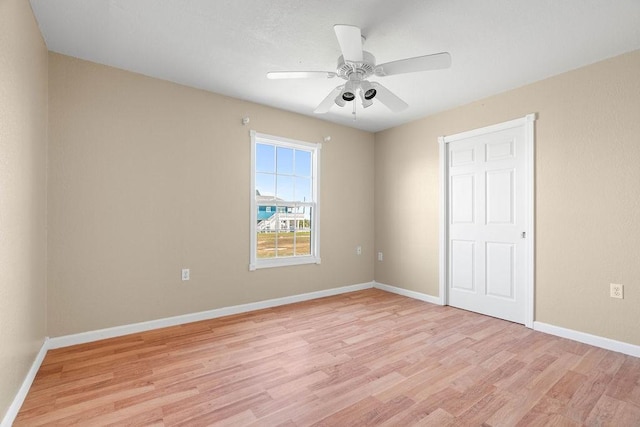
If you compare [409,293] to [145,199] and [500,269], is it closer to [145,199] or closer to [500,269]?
[500,269]

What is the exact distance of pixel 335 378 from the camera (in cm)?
220

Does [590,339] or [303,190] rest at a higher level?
[303,190]

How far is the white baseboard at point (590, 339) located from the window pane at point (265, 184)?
328cm

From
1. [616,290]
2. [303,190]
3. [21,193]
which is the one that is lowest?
[616,290]

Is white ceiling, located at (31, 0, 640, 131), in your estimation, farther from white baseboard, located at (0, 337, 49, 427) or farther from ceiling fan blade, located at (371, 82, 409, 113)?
white baseboard, located at (0, 337, 49, 427)

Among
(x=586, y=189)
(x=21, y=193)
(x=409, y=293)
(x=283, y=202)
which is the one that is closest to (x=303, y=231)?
(x=283, y=202)

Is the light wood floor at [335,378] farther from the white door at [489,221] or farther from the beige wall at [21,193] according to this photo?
the white door at [489,221]

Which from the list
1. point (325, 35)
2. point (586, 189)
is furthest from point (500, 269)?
point (325, 35)

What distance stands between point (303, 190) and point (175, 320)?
223 centimetres

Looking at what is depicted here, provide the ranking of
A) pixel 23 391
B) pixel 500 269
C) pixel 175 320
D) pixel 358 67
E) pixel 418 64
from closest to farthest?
pixel 23 391 < pixel 418 64 < pixel 358 67 < pixel 175 320 < pixel 500 269

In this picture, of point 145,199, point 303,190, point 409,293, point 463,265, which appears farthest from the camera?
point 409,293

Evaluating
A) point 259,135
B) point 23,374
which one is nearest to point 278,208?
point 259,135

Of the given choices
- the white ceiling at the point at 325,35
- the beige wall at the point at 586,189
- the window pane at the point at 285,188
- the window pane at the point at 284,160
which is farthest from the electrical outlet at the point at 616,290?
the window pane at the point at 284,160

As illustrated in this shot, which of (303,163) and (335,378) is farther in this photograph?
A: (303,163)
